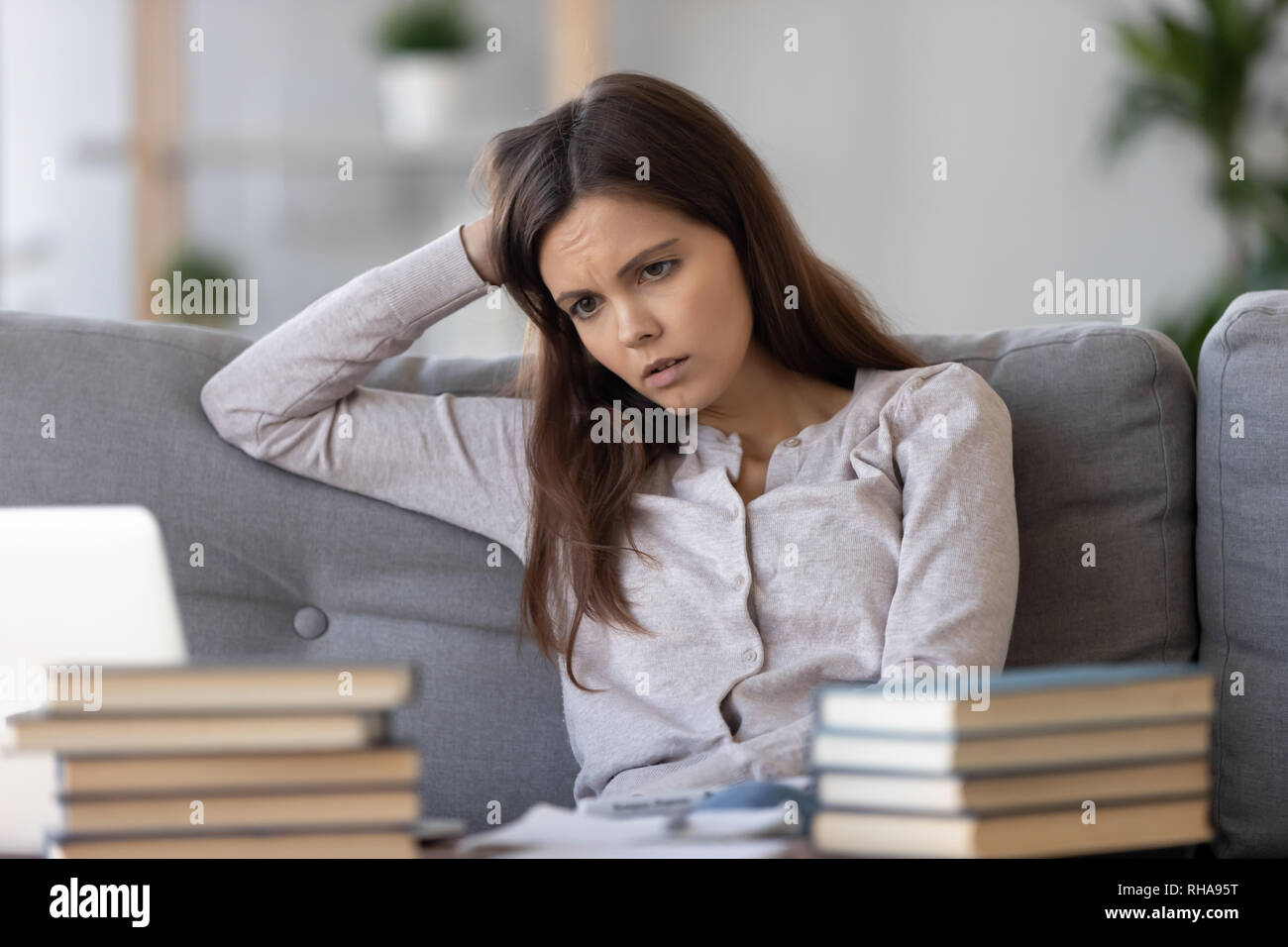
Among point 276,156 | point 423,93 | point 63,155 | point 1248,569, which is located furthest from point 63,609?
point 63,155

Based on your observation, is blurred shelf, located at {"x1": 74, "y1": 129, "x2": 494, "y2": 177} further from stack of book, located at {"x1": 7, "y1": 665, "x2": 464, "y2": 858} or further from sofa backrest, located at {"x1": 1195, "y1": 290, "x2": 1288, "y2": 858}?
stack of book, located at {"x1": 7, "y1": 665, "x2": 464, "y2": 858}

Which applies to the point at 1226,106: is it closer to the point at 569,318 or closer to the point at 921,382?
the point at 921,382

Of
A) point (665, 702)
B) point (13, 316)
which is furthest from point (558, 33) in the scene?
point (665, 702)

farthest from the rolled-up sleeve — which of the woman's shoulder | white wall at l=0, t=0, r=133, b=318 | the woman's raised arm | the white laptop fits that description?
white wall at l=0, t=0, r=133, b=318

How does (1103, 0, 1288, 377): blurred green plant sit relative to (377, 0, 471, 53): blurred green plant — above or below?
below

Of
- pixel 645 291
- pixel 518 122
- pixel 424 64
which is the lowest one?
pixel 645 291

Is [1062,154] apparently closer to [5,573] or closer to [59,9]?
[59,9]

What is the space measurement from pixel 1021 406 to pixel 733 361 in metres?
0.35

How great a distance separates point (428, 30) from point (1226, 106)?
2050mm

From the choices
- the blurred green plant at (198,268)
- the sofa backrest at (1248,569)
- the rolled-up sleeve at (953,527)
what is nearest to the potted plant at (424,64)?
the blurred green plant at (198,268)

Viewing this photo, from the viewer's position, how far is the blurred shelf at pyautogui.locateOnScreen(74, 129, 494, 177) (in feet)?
12.1

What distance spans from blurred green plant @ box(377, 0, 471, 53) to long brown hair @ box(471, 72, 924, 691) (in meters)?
2.16

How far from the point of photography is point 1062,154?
3.69 m

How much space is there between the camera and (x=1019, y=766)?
2.19ft
